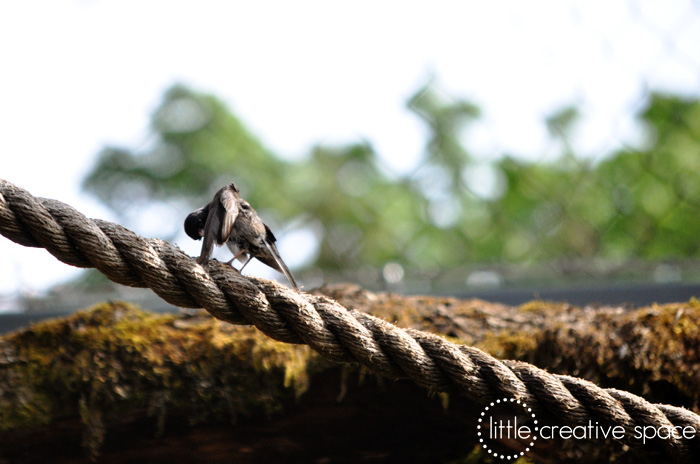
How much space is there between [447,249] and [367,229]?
92 cm

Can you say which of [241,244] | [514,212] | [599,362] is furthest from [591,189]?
[241,244]

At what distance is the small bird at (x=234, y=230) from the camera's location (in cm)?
103

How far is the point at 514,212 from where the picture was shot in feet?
17.7

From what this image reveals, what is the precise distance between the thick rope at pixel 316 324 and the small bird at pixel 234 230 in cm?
8

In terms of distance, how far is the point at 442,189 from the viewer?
5.65m

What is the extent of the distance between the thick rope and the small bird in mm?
80

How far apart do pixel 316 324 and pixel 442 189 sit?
4824mm

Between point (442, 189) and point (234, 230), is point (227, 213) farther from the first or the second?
point (442, 189)

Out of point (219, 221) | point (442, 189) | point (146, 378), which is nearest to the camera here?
point (219, 221)

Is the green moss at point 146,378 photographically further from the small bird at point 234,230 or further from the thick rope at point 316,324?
the thick rope at point 316,324

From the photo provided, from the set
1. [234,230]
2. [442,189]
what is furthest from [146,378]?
[442,189]

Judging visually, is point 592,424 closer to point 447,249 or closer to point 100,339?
point 100,339

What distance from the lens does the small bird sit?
1.03 metres

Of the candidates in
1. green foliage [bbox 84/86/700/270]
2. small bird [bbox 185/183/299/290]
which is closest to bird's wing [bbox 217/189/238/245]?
small bird [bbox 185/183/299/290]
